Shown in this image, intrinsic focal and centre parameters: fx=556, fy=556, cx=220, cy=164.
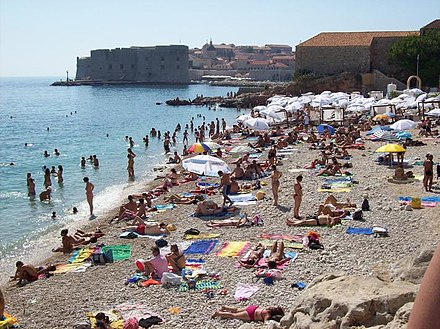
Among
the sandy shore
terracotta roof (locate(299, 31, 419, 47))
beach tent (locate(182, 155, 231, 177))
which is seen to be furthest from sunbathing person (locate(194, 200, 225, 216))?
terracotta roof (locate(299, 31, 419, 47))

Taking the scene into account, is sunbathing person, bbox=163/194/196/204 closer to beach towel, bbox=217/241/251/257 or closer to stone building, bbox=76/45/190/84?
beach towel, bbox=217/241/251/257

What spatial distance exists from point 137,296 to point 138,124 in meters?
43.1

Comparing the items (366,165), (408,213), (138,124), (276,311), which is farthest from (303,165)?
(138,124)

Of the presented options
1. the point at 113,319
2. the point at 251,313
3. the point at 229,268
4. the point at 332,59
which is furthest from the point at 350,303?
the point at 332,59

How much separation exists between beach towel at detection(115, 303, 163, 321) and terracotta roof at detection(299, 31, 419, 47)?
46268mm

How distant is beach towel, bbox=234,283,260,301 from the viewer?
866 cm

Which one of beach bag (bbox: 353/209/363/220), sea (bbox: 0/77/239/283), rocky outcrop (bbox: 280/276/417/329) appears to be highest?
rocky outcrop (bbox: 280/276/417/329)

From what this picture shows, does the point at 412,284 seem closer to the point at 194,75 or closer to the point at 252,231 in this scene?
the point at 252,231

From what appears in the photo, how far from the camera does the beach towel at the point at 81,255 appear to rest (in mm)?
11709

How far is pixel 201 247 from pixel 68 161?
810 inches

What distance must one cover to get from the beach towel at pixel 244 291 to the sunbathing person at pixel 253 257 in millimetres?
913

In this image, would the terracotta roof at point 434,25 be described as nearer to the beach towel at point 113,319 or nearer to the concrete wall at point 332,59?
the concrete wall at point 332,59

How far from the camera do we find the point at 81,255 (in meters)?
12.0

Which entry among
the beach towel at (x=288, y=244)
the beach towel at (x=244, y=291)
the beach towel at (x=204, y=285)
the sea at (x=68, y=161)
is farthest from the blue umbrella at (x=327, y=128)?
the beach towel at (x=244, y=291)
